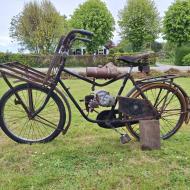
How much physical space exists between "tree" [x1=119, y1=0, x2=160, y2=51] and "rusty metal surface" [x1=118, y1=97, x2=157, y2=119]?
24981mm

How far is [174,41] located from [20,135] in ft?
73.9

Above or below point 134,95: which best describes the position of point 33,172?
below

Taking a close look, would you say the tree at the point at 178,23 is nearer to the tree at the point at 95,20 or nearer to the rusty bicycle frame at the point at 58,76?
the tree at the point at 95,20

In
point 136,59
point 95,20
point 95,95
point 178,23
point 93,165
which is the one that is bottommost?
point 93,165

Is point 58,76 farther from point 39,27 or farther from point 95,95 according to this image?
point 39,27

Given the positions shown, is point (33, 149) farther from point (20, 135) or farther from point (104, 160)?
point (104, 160)

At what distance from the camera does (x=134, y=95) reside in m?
3.57

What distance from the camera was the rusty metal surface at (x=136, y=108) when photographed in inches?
138

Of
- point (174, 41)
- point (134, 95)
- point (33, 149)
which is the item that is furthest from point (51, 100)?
point (174, 41)

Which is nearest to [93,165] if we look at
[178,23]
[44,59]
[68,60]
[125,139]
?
[125,139]

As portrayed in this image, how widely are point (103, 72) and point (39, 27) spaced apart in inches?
1069

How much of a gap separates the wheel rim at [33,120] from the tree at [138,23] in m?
24.5

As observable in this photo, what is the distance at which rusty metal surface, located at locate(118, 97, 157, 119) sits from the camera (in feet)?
11.5

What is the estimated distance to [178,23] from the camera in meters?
24.1
